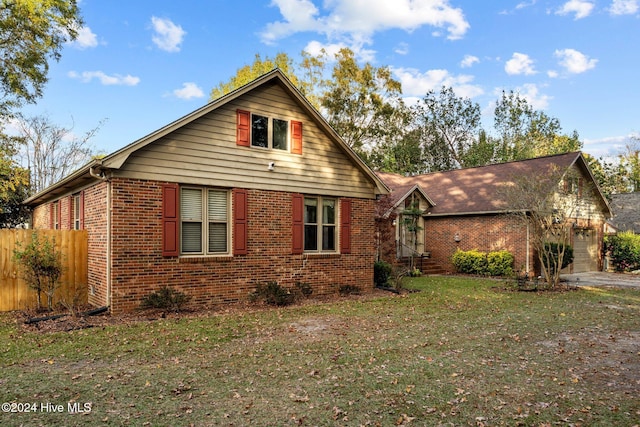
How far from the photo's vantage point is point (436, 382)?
5121 mm

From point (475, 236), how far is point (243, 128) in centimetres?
1311

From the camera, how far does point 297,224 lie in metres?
11.6

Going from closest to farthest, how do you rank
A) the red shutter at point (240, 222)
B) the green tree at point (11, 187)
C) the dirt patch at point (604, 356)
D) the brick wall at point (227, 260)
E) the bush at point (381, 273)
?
the dirt patch at point (604, 356)
the brick wall at point (227, 260)
the red shutter at point (240, 222)
the bush at point (381, 273)
the green tree at point (11, 187)

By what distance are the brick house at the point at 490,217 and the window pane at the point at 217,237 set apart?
29.9 ft

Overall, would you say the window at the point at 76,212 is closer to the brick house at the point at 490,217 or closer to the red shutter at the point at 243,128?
the red shutter at the point at 243,128

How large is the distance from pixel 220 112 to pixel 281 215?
3.06m

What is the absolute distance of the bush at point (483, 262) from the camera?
17.8m

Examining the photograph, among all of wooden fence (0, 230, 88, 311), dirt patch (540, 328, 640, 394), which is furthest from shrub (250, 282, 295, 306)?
dirt patch (540, 328, 640, 394)

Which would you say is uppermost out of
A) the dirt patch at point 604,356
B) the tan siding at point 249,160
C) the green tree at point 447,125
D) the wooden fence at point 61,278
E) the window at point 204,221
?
the green tree at point 447,125

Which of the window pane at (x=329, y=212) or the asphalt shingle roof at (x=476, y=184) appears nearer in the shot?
the window pane at (x=329, y=212)

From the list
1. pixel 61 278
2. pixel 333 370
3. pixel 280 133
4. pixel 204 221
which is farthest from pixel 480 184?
pixel 61 278

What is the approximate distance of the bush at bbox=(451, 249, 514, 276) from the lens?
1780 centimetres

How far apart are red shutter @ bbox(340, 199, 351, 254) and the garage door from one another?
13469mm

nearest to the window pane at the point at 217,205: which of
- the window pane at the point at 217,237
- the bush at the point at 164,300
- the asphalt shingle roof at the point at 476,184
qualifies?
the window pane at the point at 217,237
